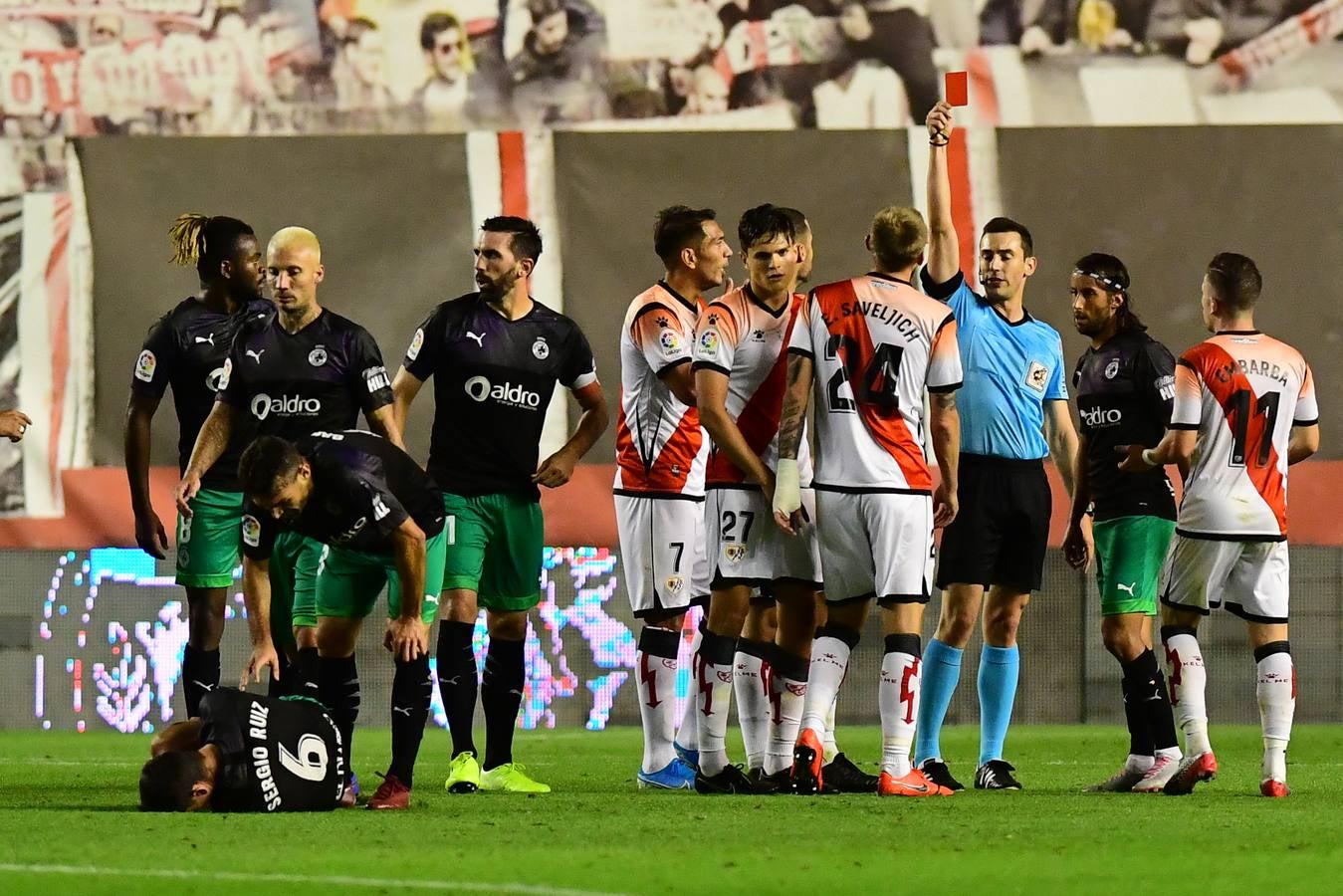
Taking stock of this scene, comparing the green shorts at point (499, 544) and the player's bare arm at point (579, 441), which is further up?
the player's bare arm at point (579, 441)

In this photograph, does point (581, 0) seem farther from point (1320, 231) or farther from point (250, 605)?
point (250, 605)

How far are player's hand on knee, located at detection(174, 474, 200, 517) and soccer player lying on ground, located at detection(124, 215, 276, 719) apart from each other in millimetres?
158

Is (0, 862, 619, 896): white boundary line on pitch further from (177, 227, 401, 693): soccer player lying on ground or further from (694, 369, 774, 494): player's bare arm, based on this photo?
(694, 369, 774, 494): player's bare arm

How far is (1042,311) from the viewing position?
1205cm

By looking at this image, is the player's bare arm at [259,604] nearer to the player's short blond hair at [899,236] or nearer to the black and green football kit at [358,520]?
the black and green football kit at [358,520]

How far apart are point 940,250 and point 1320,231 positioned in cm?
567

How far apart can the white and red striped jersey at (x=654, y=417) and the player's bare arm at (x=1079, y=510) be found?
1.39 m

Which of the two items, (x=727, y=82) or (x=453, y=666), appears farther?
(x=727, y=82)

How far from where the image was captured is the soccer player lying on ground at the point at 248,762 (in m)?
6.34

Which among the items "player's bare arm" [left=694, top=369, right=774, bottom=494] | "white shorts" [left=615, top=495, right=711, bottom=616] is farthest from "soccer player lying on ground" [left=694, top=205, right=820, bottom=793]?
"white shorts" [left=615, top=495, right=711, bottom=616]

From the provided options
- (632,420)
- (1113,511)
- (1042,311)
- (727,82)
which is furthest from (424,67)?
(1113,511)

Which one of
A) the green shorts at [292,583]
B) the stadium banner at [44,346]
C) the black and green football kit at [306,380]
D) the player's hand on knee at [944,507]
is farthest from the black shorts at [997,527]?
the stadium banner at [44,346]

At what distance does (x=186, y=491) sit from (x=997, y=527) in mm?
2883

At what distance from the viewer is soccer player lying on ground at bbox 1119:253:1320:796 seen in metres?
7.22
